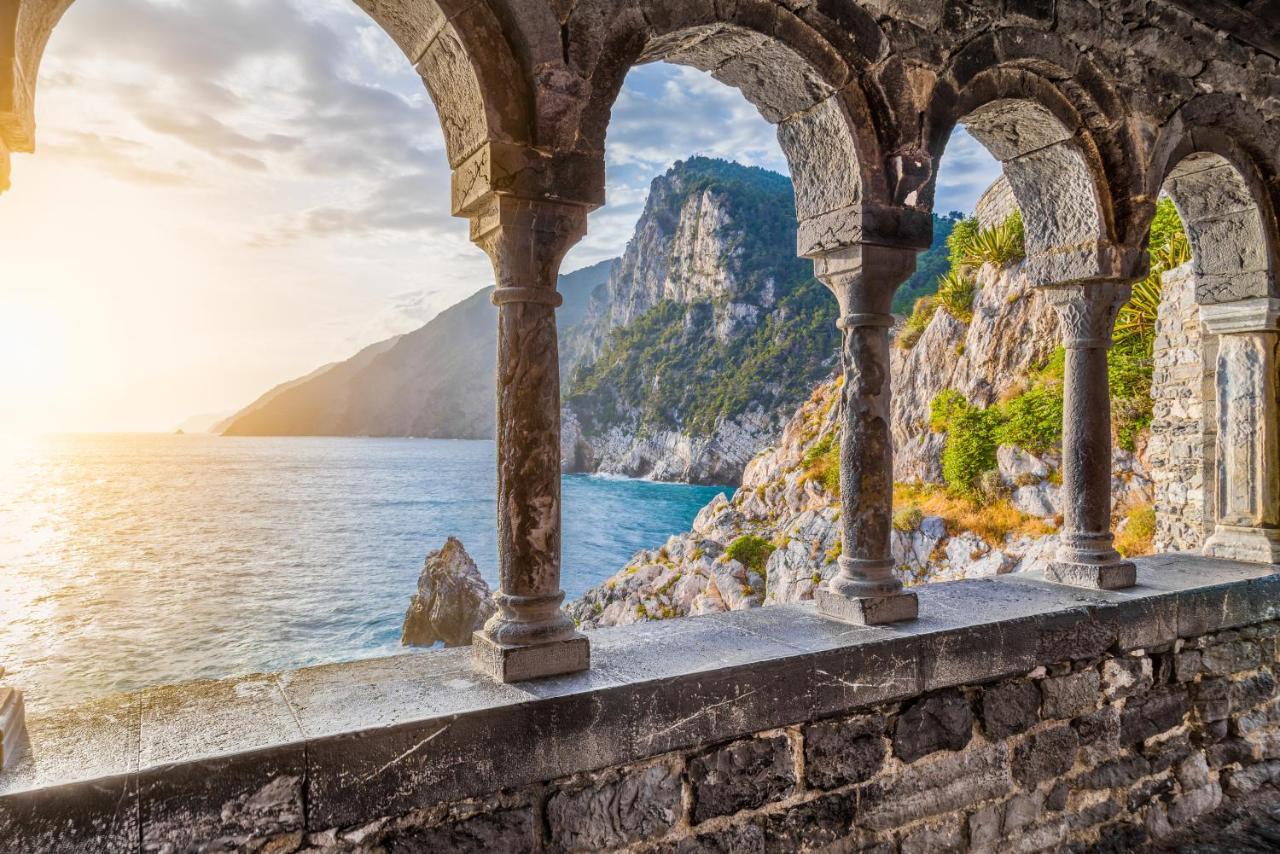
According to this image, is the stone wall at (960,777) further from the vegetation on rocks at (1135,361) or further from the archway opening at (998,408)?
the vegetation on rocks at (1135,361)

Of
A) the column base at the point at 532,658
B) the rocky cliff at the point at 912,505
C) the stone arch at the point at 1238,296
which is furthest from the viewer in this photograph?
the rocky cliff at the point at 912,505

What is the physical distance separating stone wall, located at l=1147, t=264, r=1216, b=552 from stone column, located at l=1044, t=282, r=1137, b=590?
2903mm

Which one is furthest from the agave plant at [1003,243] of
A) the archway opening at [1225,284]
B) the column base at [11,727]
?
the column base at [11,727]

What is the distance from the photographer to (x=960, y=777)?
312cm

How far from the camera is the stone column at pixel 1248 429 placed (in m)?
4.72

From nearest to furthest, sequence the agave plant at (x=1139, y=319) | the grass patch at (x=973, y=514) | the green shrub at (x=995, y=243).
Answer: the agave plant at (x=1139, y=319) < the grass patch at (x=973, y=514) < the green shrub at (x=995, y=243)

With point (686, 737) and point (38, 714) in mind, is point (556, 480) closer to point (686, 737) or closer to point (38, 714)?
point (686, 737)

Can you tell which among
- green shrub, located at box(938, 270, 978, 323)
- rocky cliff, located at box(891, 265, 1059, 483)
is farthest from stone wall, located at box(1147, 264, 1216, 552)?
green shrub, located at box(938, 270, 978, 323)

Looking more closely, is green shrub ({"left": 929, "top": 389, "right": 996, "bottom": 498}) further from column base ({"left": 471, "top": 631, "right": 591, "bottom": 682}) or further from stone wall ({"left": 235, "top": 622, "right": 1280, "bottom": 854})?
column base ({"left": 471, "top": 631, "right": 591, "bottom": 682})

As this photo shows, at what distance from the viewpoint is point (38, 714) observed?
2256mm

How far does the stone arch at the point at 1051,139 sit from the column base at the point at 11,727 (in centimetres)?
365

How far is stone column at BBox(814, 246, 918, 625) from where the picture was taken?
3.36 metres

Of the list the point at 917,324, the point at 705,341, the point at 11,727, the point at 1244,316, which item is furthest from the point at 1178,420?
the point at 705,341

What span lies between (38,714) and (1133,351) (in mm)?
12255
